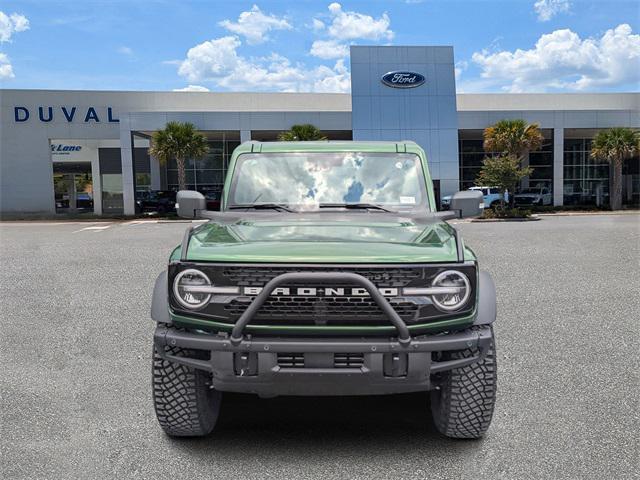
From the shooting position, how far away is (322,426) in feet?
13.3

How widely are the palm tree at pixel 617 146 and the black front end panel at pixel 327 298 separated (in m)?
36.8

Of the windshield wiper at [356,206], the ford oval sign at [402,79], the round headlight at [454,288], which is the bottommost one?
→ the round headlight at [454,288]

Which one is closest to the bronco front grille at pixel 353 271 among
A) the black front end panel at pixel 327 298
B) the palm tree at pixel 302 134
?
the black front end panel at pixel 327 298

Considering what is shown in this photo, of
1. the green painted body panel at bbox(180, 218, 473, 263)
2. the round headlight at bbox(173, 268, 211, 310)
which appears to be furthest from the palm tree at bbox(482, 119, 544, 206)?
the round headlight at bbox(173, 268, 211, 310)

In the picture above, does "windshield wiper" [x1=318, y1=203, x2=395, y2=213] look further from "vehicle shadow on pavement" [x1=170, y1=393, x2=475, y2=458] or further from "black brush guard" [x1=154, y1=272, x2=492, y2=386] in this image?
"vehicle shadow on pavement" [x1=170, y1=393, x2=475, y2=458]

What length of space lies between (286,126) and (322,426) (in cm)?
3286

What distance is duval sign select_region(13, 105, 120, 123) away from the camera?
3916cm

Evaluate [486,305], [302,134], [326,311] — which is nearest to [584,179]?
[302,134]

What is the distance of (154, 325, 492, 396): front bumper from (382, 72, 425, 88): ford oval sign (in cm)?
3408

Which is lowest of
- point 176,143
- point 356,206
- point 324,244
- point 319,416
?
point 319,416

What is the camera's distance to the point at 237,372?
3.20 meters

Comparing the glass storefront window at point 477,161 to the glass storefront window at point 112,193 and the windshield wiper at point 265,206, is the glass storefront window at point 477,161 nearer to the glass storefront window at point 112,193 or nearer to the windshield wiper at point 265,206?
the glass storefront window at point 112,193

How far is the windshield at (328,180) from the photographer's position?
460 centimetres

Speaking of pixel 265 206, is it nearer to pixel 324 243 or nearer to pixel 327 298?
pixel 324 243
